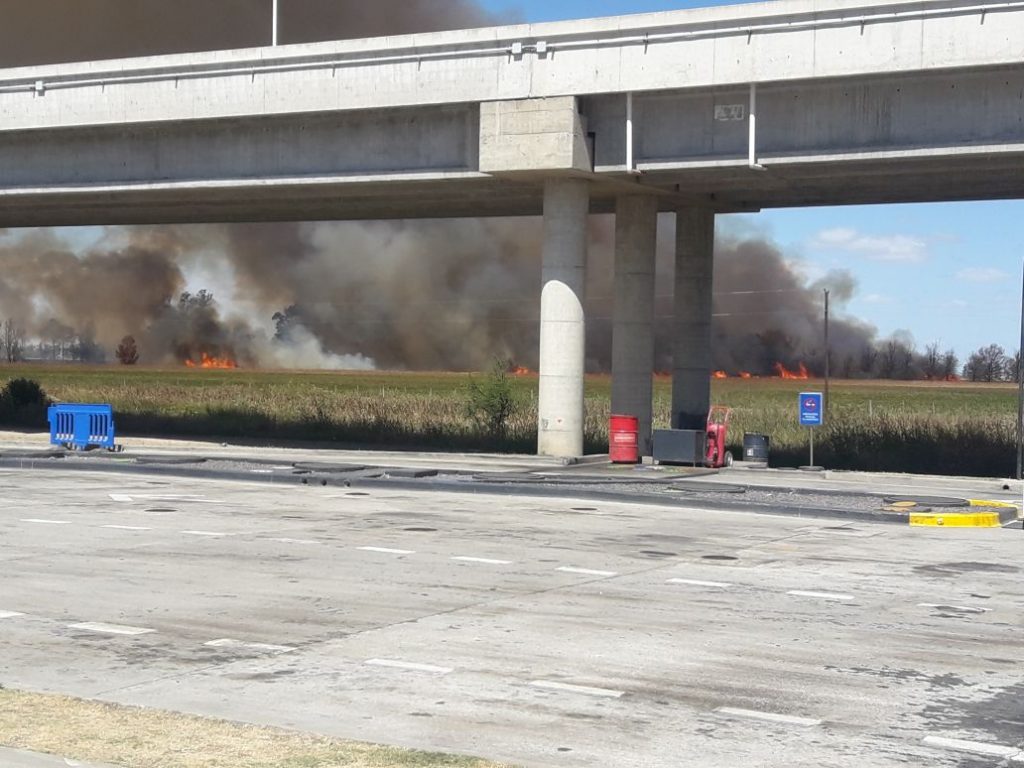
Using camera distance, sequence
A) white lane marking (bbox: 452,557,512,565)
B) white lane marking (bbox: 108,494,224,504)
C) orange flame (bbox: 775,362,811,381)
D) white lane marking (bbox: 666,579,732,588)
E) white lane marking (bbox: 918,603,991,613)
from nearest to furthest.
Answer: white lane marking (bbox: 918,603,991,613) < white lane marking (bbox: 666,579,732,588) < white lane marking (bbox: 452,557,512,565) < white lane marking (bbox: 108,494,224,504) < orange flame (bbox: 775,362,811,381)

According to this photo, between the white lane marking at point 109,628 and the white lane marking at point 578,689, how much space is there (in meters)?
3.30

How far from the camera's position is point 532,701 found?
28.2 ft

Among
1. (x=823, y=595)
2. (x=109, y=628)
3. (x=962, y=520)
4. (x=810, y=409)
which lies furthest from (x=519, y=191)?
(x=109, y=628)

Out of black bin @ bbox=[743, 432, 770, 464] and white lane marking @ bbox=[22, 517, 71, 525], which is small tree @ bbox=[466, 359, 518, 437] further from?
white lane marking @ bbox=[22, 517, 71, 525]

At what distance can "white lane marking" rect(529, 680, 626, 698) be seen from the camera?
8.81 meters

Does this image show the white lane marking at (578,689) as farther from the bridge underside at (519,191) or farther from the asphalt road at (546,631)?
the bridge underside at (519,191)

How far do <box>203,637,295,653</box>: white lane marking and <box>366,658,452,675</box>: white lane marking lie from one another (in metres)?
0.72

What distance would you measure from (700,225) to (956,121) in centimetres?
976

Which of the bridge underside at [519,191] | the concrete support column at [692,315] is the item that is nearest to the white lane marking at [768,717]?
the bridge underside at [519,191]

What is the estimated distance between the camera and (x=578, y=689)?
8.93m

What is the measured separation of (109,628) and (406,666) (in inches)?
104

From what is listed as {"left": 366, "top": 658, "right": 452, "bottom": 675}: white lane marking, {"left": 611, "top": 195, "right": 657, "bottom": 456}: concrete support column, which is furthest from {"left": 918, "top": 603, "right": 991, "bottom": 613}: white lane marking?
{"left": 611, "top": 195, "right": 657, "bottom": 456}: concrete support column

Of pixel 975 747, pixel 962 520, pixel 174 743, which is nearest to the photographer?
pixel 174 743

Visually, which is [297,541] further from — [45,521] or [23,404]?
[23,404]
